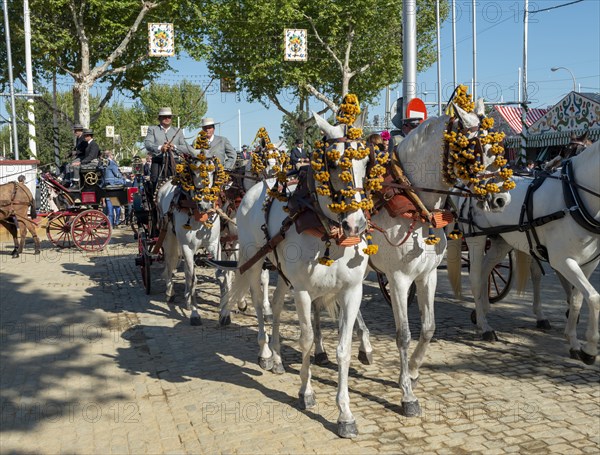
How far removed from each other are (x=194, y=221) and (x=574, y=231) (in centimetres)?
498

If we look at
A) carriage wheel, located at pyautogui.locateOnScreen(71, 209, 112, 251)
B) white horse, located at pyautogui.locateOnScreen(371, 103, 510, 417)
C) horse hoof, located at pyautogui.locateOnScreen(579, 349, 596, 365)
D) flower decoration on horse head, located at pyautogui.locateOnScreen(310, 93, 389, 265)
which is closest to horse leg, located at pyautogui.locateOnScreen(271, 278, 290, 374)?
white horse, located at pyautogui.locateOnScreen(371, 103, 510, 417)

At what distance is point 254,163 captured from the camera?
8297 millimetres

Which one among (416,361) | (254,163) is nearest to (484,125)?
(416,361)

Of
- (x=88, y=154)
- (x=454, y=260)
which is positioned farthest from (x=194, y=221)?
(x=88, y=154)

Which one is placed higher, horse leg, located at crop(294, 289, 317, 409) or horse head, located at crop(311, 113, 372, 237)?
horse head, located at crop(311, 113, 372, 237)

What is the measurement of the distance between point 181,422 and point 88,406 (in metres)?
1.08

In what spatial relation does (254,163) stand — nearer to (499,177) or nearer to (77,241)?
(499,177)

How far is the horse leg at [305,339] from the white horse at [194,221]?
330 centimetres

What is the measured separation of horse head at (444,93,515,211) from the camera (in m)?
4.75

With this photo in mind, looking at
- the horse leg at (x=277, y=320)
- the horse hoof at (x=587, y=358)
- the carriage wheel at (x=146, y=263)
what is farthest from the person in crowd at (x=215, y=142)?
the horse hoof at (x=587, y=358)

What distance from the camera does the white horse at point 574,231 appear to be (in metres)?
6.07

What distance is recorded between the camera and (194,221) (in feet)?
28.0

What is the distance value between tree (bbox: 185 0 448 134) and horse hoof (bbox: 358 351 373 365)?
2381 cm

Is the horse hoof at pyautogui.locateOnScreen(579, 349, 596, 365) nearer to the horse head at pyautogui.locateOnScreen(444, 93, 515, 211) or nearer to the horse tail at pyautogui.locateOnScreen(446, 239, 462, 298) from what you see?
the horse tail at pyautogui.locateOnScreen(446, 239, 462, 298)
